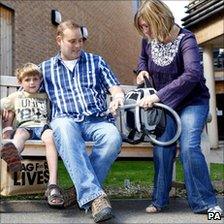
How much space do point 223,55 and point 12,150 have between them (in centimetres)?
2085

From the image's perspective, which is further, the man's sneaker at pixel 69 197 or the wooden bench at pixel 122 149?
the wooden bench at pixel 122 149

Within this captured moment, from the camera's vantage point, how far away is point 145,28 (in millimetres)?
3637

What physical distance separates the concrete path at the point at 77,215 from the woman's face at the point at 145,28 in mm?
1271

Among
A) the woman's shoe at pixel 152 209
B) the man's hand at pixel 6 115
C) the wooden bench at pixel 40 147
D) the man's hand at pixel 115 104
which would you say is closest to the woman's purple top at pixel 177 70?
the man's hand at pixel 115 104

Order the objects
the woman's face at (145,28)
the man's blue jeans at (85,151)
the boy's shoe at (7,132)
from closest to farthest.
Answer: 1. the man's blue jeans at (85,151)
2. the woman's face at (145,28)
3. the boy's shoe at (7,132)

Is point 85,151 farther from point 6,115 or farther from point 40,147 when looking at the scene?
point 6,115

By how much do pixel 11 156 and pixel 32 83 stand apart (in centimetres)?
73

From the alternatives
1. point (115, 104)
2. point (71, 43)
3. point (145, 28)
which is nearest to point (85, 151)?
point (115, 104)

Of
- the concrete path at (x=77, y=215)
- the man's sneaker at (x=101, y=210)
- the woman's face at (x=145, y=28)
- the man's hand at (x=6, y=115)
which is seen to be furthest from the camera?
the man's hand at (x=6, y=115)

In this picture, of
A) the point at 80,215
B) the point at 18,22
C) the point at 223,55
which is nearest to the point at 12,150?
the point at 80,215

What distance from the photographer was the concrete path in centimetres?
337

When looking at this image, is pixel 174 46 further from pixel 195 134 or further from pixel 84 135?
pixel 84 135

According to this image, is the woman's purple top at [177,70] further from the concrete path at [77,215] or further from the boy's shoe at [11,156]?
the boy's shoe at [11,156]

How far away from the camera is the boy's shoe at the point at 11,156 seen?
11.1 ft
